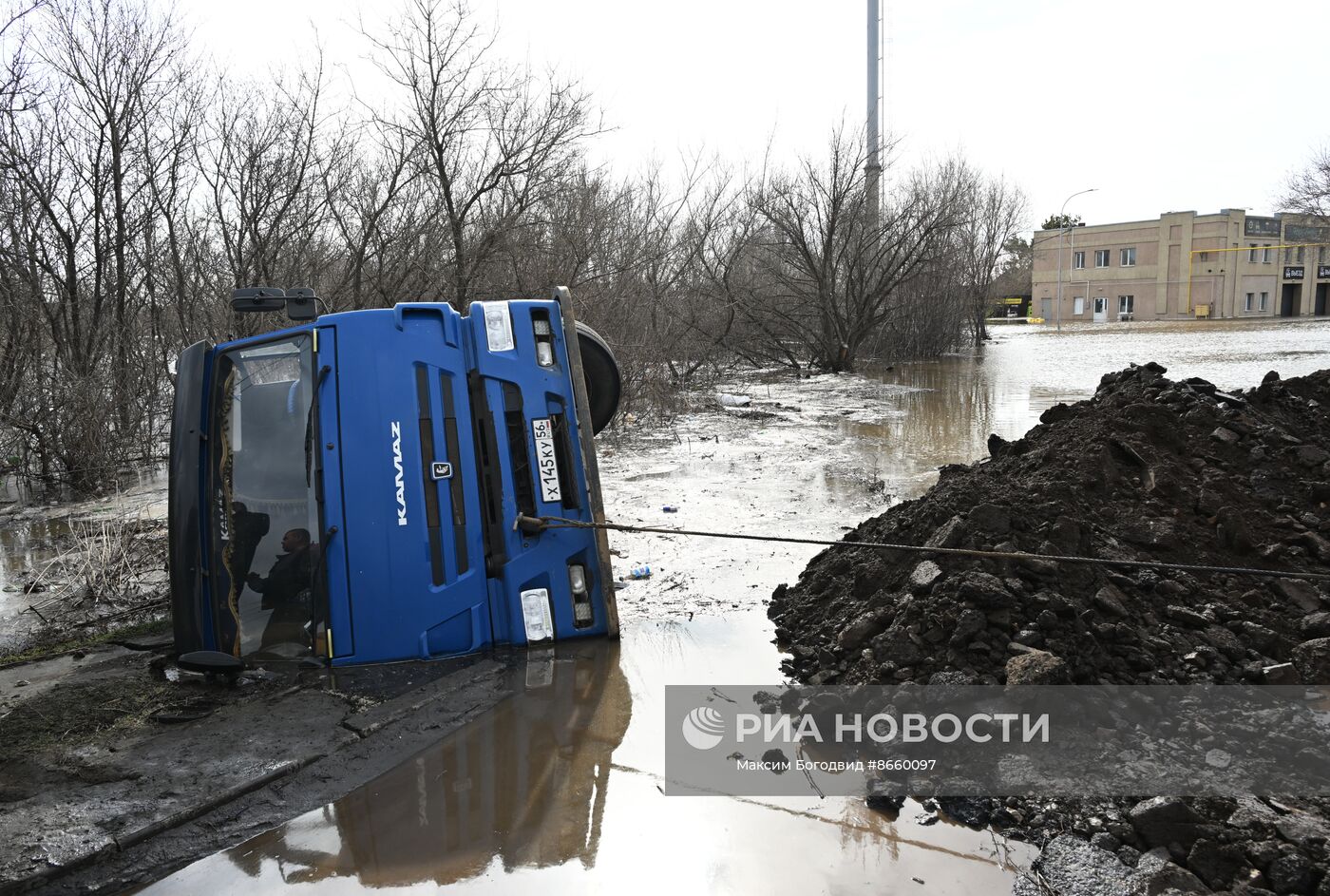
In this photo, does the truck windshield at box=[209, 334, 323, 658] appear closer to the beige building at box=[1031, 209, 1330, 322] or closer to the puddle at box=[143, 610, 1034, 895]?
the puddle at box=[143, 610, 1034, 895]

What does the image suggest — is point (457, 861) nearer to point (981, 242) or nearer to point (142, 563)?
point (142, 563)

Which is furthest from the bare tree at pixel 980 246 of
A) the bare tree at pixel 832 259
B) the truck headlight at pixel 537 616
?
the truck headlight at pixel 537 616

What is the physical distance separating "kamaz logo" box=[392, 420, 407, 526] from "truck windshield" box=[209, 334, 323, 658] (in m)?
0.38

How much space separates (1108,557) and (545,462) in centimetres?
279

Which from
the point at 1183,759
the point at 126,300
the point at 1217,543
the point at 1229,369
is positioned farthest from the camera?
the point at 1229,369

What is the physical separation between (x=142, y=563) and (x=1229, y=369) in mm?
20874

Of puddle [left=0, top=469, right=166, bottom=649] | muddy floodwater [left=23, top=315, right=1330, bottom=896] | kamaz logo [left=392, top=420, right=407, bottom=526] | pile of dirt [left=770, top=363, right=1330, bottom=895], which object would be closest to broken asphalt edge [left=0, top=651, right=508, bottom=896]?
muddy floodwater [left=23, top=315, right=1330, bottom=896]

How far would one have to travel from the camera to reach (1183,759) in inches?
131

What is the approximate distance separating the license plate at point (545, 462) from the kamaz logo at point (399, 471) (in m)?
0.65

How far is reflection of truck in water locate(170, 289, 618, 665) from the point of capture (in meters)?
4.43

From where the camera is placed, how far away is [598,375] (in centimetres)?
550

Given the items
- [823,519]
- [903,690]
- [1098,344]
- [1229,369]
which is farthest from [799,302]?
[903,690]

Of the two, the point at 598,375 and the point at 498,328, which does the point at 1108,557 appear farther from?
the point at 498,328

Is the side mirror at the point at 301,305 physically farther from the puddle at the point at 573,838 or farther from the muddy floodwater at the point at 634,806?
the puddle at the point at 573,838
